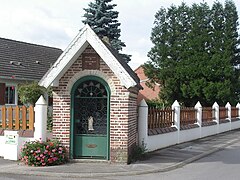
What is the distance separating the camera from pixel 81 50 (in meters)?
13.2

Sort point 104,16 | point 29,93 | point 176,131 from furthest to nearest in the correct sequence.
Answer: point 104,16 < point 29,93 < point 176,131

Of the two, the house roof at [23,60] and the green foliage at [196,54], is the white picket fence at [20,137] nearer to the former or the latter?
the house roof at [23,60]

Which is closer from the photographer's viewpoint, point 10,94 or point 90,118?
point 90,118

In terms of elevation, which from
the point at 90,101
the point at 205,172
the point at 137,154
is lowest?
the point at 205,172

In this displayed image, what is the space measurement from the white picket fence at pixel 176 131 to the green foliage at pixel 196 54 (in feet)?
20.0

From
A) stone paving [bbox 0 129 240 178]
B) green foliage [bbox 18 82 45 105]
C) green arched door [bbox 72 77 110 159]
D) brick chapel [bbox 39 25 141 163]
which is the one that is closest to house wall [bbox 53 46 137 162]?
brick chapel [bbox 39 25 141 163]

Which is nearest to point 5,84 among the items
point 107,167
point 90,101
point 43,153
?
point 90,101

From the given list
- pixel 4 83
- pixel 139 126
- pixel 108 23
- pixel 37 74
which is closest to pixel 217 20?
pixel 108 23

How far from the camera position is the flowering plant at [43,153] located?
41.8 ft

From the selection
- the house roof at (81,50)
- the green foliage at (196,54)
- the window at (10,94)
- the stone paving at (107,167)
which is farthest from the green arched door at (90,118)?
the green foliage at (196,54)

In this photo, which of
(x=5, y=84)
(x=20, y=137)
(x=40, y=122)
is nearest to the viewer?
(x=40, y=122)

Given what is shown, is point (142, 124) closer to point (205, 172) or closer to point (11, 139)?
point (205, 172)

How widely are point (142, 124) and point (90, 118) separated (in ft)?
8.74

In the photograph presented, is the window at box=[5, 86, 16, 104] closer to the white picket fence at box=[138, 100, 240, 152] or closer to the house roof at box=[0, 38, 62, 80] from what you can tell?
the house roof at box=[0, 38, 62, 80]
